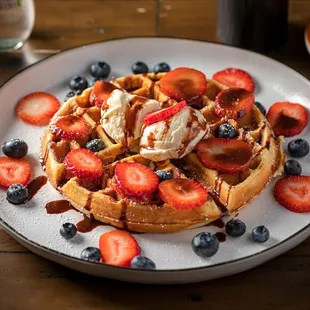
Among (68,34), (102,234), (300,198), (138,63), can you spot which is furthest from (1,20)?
(300,198)

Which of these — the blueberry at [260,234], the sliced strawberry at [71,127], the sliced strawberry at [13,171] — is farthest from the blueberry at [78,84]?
the blueberry at [260,234]

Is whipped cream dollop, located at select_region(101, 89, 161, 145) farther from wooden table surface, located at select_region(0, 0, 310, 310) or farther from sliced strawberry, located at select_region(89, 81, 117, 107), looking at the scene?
wooden table surface, located at select_region(0, 0, 310, 310)

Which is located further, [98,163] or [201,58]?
[201,58]

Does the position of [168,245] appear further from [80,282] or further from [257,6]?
[257,6]

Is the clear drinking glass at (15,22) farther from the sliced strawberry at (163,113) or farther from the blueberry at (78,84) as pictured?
the sliced strawberry at (163,113)

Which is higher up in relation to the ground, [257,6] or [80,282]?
[257,6]

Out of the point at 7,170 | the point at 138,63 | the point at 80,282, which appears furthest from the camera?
the point at 138,63

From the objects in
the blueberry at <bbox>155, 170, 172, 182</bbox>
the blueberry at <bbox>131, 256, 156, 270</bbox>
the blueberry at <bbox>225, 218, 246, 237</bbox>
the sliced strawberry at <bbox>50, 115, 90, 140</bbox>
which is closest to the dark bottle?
the sliced strawberry at <bbox>50, 115, 90, 140</bbox>
